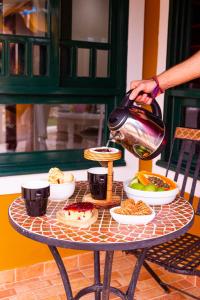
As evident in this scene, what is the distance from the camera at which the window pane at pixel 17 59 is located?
282 centimetres

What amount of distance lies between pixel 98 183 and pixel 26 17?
1.53 m

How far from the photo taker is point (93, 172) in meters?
1.96

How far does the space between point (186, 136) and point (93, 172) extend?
0.89 metres

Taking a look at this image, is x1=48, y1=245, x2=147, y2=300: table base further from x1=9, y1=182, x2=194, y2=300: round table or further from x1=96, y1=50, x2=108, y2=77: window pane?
x1=96, y1=50, x2=108, y2=77: window pane

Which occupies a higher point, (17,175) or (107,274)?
(17,175)

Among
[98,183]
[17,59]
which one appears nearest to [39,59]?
[17,59]

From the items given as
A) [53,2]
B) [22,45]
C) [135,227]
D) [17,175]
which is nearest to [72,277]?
[17,175]

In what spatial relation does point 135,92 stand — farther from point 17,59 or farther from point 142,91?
point 17,59

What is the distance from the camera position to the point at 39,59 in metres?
2.91

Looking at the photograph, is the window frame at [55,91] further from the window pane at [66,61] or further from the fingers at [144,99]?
the fingers at [144,99]

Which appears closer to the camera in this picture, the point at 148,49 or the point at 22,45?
the point at 22,45

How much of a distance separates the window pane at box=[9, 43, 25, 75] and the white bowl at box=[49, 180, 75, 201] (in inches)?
47.3

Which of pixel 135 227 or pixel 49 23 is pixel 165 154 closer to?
pixel 49 23

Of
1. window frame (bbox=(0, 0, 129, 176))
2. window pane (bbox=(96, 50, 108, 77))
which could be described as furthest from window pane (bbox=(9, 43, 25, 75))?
window pane (bbox=(96, 50, 108, 77))
